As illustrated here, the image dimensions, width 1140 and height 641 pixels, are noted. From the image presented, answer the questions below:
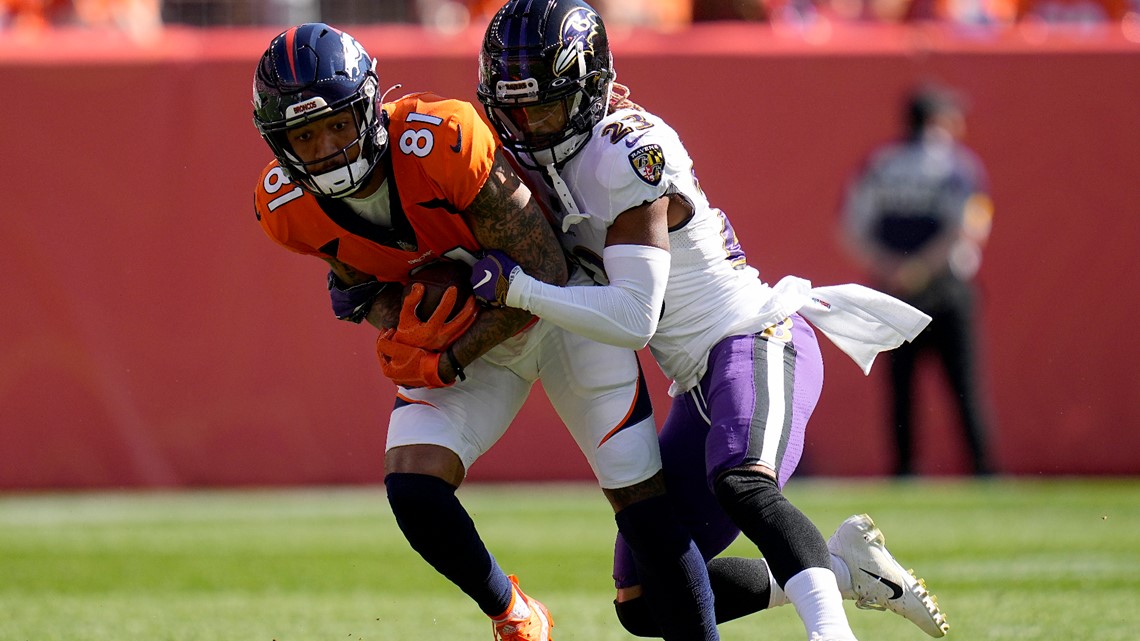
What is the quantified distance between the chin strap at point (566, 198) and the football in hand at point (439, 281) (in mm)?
328

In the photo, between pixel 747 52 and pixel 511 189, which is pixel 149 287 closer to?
pixel 747 52

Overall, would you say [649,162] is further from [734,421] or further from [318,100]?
[318,100]

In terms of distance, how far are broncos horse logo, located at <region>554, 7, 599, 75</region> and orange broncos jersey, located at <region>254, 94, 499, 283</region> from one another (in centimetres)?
28

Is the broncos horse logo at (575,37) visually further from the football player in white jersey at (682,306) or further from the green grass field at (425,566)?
the green grass field at (425,566)

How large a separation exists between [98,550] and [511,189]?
4.13 m

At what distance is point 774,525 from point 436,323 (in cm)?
103

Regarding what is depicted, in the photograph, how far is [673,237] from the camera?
4109mm

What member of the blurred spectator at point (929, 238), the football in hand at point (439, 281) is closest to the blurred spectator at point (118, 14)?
the blurred spectator at point (929, 238)

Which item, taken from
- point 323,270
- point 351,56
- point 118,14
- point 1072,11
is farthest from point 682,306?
point 1072,11

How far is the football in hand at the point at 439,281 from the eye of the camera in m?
4.14

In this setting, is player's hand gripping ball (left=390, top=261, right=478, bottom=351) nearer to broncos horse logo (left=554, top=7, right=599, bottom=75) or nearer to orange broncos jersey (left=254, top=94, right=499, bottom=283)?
orange broncos jersey (left=254, top=94, right=499, bottom=283)

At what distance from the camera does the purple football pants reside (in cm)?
386

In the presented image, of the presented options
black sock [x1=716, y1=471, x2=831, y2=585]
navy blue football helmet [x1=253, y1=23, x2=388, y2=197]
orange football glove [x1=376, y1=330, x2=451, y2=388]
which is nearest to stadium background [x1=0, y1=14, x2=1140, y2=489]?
orange football glove [x1=376, y1=330, x2=451, y2=388]

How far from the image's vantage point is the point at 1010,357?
30.2ft
